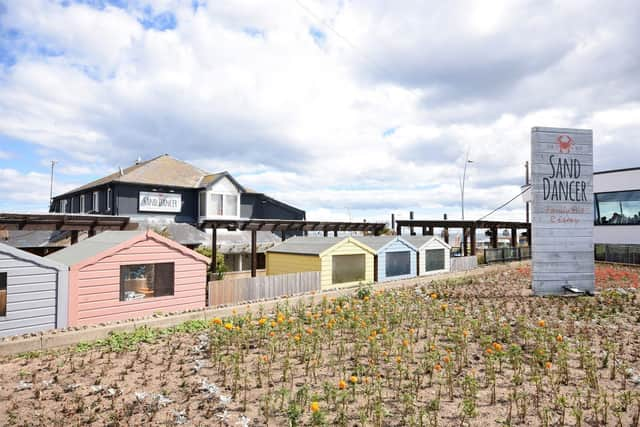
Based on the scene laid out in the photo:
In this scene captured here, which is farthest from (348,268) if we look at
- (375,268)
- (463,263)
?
(463,263)

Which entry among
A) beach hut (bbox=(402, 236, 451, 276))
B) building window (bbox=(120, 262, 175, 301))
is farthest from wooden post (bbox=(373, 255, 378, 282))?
building window (bbox=(120, 262, 175, 301))

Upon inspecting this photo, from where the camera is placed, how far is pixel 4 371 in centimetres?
758

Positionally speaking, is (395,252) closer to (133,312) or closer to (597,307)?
(597,307)

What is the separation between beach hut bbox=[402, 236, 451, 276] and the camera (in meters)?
21.7

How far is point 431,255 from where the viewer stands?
22266mm

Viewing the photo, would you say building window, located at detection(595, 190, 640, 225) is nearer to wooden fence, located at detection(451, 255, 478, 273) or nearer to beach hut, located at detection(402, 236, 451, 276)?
wooden fence, located at detection(451, 255, 478, 273)

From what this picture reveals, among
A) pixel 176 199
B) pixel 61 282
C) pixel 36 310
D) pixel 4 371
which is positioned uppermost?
pixel 176 199

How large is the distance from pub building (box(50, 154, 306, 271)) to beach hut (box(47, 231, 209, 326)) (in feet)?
28.6

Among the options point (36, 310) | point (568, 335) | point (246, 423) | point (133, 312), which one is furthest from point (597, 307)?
point (36, 310)

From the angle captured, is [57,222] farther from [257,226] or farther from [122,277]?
[257,226]

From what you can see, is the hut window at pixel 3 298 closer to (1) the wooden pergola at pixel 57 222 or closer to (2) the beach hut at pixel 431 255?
(1) the wooden pergola at pixel 57 222

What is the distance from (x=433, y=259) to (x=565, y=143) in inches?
392

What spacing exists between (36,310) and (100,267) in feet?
6.04

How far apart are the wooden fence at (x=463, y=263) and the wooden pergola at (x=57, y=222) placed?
19.0m
